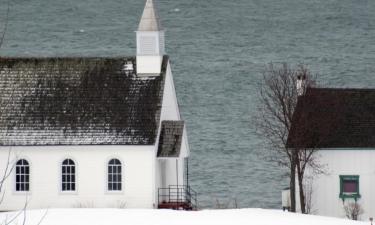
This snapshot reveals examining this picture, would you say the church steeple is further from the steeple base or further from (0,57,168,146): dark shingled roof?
(0,57,168,146): dark shingled roof

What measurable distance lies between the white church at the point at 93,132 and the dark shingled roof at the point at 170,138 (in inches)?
1.5

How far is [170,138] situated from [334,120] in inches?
254

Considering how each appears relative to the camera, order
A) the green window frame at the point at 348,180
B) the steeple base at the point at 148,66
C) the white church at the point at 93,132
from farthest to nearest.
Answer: the steeple base at the point at 148,66
the green window frame at the point at 348,180
the white church at the point at 93,132

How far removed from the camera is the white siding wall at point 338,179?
184 ft

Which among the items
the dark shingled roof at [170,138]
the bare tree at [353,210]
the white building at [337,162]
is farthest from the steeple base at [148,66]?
the bare tree at [353,210]

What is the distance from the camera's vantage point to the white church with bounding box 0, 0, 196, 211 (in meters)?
55.2

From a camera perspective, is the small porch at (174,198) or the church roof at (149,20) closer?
the small porch at (174,198)

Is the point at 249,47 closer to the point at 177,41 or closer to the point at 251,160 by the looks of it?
the point at 177,41

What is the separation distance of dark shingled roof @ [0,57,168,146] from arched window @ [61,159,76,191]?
82 cm

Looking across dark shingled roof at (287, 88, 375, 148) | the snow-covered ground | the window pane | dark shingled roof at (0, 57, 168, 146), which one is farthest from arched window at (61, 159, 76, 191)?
the window pane

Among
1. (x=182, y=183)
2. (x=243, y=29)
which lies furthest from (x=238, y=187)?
(x=243, y=29)

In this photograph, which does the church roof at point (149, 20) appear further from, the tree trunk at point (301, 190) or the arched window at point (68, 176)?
the tree trunk at point (301, 190)

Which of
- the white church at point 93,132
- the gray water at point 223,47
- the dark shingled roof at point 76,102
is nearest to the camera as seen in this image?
the white church at point 93,132

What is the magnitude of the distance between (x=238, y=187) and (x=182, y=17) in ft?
337
